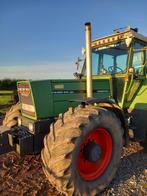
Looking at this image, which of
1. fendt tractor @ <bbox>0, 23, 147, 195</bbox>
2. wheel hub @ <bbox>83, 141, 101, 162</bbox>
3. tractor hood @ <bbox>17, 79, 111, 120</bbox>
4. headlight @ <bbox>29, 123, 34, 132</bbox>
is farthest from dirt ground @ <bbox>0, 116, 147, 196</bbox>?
tractor hood @ <bbox>17, 79, 111, 120</bbox>

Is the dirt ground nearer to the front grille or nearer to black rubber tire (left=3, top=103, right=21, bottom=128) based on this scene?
black rubber tire (left=3, top=103, right=21, bottom=128)

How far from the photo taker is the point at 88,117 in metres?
3.74

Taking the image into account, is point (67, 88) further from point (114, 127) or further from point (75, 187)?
point (75, 187)

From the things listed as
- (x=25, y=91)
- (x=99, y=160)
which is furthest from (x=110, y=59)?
(x=99, y=160)

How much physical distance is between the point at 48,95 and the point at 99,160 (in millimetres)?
1447

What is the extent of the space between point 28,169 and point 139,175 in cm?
215

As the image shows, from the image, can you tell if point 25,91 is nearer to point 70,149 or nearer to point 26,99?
point 26,99

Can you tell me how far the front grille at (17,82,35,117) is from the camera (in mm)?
4420

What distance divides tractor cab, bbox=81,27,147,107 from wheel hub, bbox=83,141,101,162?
61.0 inches

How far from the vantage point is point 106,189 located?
13.3 ft

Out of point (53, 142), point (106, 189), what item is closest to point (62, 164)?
point (53, 142)

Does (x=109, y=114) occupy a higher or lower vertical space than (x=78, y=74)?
lower

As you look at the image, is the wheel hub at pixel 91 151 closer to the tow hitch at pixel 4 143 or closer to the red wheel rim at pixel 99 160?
the red wheel rim at pixel 99 160

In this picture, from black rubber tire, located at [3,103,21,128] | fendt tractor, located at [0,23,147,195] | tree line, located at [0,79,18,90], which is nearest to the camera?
fendt tractor, located at [0,23,147,195]
